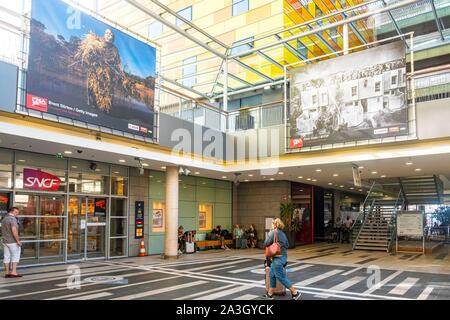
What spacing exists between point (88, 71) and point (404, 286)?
390 inches

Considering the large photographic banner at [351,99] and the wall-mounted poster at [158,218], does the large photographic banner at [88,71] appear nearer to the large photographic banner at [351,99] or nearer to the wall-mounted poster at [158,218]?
the wall-mounted poster at [158,218]

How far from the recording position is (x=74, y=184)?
13922 millimetres

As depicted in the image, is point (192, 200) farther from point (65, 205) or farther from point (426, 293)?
point (426, 293)

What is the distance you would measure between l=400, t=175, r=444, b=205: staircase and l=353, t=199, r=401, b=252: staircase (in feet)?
3.35

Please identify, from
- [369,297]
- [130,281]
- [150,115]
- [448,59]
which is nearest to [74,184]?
[150,115]

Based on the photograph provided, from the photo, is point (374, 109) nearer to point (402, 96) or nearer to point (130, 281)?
point (402, 96)

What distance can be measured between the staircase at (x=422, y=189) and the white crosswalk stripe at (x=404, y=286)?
10362 millimetres

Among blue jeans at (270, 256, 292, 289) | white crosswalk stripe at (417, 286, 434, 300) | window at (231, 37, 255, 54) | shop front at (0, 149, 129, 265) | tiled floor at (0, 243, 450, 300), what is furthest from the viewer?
window at (231, 37, 255, 54)

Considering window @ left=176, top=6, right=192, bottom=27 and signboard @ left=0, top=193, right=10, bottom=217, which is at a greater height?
window @ left=176, top=6, right=192, bottom=27

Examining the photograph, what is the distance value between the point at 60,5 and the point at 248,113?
833 centimetres

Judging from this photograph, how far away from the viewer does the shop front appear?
40.4 feet

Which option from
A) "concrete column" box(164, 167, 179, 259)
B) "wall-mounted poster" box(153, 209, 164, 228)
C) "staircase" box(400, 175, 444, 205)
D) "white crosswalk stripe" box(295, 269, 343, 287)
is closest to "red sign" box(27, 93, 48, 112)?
"concrete column" box(164, 167, 179, 259)

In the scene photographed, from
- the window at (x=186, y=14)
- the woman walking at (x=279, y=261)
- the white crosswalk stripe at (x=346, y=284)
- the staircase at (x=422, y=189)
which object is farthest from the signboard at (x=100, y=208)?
the window at (x=186, y=14)

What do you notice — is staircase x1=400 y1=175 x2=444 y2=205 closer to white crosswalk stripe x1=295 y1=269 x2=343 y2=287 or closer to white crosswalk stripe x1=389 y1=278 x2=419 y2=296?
white crosswalk stripe x1=295 y1=269 x2=343 y2=287
